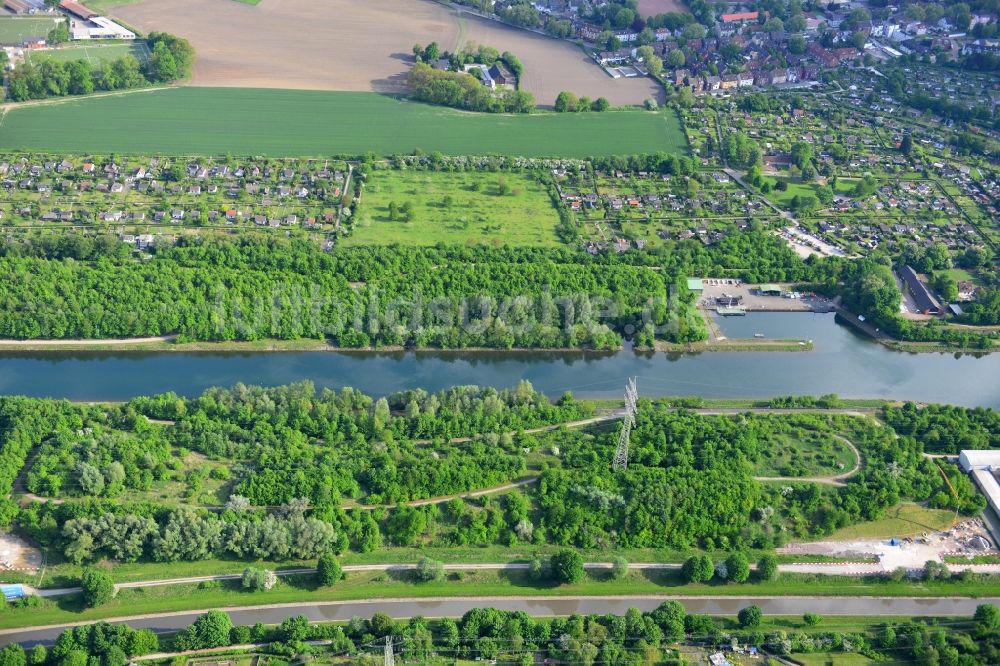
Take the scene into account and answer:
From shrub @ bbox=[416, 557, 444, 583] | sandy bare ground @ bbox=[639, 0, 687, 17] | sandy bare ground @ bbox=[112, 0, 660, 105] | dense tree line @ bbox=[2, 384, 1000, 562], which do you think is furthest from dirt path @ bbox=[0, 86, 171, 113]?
shrub @ bbox=[416, 557, 444, 583]

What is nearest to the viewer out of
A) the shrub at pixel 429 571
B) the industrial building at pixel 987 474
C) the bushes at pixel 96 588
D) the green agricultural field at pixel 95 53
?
the bushes at pixel 96 588

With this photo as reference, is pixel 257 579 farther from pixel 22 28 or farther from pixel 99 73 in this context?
pixel 22 28

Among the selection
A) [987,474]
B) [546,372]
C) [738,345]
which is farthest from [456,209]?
[987,474]

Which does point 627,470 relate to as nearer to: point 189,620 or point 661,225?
point 189,620

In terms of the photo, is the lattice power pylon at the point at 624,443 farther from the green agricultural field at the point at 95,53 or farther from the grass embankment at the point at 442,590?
the green agricultural field at the point at 95,53

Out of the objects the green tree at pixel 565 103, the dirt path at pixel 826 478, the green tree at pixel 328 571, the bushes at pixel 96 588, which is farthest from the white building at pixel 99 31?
the dirt path at pixel 826 478

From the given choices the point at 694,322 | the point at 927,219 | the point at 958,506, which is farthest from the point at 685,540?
the point at 927,219
